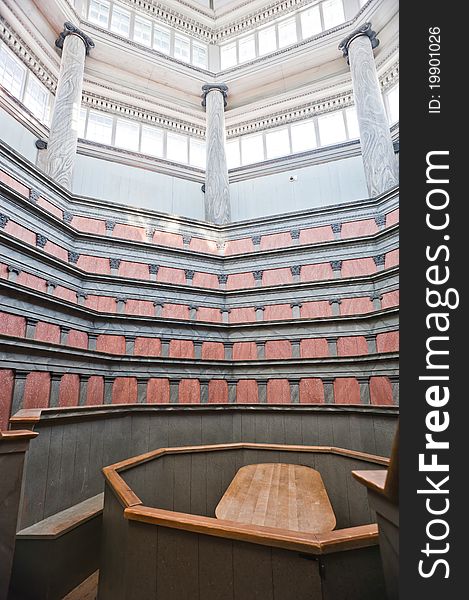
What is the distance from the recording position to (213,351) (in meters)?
8.39

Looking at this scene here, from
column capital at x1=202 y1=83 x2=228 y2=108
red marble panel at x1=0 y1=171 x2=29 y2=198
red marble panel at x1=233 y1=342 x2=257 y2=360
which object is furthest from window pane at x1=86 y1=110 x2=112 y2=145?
red marble panel at x1=233 y1=342 x2=257 y2=360

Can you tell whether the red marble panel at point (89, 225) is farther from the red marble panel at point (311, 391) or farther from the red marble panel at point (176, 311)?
the red marble panel at point (311, 391)

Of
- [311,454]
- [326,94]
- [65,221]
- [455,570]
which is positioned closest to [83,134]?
[65,221]

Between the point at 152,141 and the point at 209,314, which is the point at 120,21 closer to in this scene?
the point at 152,141

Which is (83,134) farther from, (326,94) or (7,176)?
(326,94)

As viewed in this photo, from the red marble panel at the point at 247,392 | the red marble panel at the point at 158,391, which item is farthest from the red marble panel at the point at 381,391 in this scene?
the red marble panel at the point at 158,391

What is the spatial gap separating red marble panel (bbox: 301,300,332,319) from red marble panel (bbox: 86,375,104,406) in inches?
185

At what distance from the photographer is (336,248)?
880cm

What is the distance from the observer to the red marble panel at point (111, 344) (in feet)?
24.2

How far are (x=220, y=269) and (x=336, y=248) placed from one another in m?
3.13

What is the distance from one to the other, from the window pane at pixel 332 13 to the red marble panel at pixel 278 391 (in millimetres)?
14632

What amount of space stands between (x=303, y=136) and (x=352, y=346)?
36.2ft

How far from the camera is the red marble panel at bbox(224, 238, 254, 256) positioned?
983 centimetres

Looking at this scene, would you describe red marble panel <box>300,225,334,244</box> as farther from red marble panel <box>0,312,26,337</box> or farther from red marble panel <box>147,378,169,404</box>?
red marble panel <box>0,312,26,337</box>
